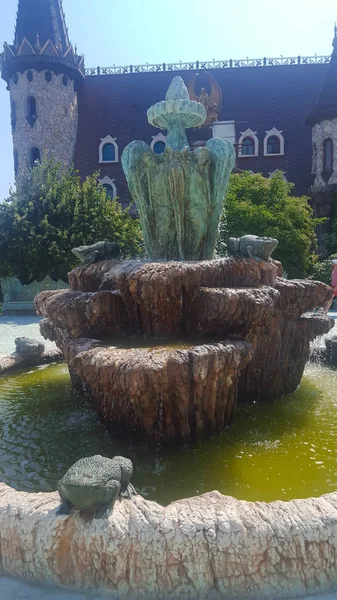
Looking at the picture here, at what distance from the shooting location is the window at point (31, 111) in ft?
96.6

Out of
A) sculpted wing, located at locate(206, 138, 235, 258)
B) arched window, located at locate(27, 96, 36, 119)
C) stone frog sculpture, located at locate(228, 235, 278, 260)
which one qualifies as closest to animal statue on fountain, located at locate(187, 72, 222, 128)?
arched window, located at locate(27, 96, 36, 119)

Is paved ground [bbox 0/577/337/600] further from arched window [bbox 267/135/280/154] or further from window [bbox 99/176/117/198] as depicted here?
arched window [bbox 267/135/280/154]

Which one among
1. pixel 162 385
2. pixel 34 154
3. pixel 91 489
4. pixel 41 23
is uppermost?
pixel 41 23

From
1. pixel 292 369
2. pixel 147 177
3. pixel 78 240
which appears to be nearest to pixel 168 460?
pixel 292 369

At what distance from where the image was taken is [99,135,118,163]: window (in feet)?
103

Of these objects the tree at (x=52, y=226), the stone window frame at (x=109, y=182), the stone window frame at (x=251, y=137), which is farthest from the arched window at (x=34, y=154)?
the stone window frame at (x=251, y=137)

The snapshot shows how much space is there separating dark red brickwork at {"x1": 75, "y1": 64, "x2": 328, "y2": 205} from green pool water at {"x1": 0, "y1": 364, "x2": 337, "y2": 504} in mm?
26706

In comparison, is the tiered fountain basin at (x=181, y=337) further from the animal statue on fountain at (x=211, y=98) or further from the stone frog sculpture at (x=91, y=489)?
the animal statue on fountain at (x=211, y=98)

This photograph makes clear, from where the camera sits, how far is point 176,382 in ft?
13.2

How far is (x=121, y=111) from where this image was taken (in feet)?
105

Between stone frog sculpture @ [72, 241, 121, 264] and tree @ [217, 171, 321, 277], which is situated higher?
tree @ [217, 171, 321, 277]

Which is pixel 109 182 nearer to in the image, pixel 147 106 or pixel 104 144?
pixel 104 144

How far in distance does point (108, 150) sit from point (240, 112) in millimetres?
9012

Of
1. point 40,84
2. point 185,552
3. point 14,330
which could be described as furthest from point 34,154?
point 185,552
